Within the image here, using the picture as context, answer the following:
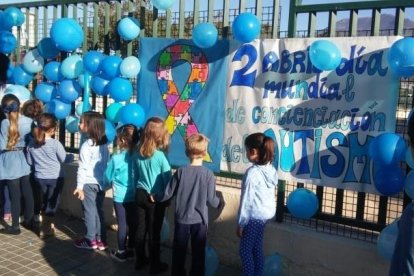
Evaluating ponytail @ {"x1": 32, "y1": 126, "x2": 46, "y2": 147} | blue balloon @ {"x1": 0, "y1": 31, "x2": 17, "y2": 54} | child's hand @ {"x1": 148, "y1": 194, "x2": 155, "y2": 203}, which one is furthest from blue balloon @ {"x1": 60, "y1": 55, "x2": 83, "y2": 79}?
child's hand @ {"x1": 148, "y1": 194, "x2": 155, "y2": 203}

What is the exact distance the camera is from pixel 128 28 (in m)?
5.21

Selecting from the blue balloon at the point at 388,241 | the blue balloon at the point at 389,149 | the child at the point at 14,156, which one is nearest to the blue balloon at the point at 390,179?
the blue balloon at the point at 389,149

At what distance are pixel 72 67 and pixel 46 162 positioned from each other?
3.84 feet

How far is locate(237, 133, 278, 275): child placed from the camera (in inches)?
150

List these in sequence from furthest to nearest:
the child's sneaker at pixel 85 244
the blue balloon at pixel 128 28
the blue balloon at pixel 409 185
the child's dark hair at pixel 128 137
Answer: the blue balloon at pixel 128 28
the child's sneaker at pixel 85 244
the child's dark hair at pixel 128 137
the blue balloon at pixel 409 185

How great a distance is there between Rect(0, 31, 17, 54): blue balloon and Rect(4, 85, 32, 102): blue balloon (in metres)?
0.54

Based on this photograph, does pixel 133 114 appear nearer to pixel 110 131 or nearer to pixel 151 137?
pixel 110 131

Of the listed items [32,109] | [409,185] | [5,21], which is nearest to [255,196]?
[409,185]

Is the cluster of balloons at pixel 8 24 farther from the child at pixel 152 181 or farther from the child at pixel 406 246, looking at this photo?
the child at pixel 406 246

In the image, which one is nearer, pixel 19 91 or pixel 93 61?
pixel 93 61

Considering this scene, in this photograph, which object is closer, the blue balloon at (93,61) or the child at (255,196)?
the child at (255,196)

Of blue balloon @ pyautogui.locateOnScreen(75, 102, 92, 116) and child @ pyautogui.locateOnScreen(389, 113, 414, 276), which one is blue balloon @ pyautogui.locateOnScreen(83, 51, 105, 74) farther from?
child @ pyautogui.locateOnScreen(389, 113, 414, 276)

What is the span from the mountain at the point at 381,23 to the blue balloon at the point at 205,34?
1136 millimetres

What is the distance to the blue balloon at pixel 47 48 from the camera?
5953 millimetres
